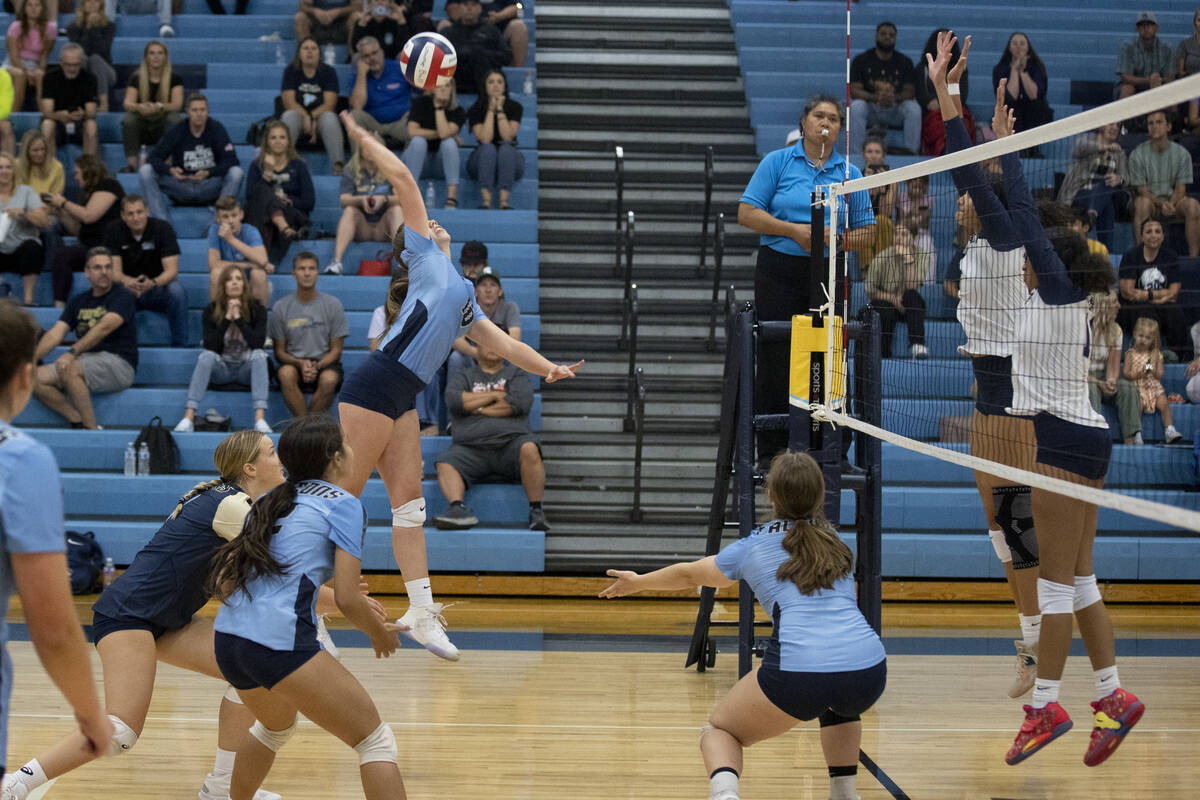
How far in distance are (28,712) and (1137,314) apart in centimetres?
758

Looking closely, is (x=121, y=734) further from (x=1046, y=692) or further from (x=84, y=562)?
(x=84, y=562)

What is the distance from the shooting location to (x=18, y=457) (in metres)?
2.49

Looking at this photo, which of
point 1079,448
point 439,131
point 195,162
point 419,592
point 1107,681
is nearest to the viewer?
point 1079,448

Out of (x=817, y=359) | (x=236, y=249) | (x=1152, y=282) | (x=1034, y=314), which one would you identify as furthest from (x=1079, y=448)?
(x=236, y=249)

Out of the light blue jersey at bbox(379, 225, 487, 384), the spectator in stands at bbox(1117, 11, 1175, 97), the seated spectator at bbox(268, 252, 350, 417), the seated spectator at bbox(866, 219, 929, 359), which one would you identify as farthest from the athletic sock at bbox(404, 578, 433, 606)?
the spectator in stands at bbox(1117, 11, 1175, 97)

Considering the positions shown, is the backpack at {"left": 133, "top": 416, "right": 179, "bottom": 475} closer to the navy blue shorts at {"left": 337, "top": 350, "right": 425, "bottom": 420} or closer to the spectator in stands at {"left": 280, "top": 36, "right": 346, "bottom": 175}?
the spectator in stands at {"left": 280, "top": 36, "right": 346, "bottom": 175}

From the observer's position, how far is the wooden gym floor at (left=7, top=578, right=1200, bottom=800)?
4852 mm

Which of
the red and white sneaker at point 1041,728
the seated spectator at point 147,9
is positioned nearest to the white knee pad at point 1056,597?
the red and white sneaker at point 1041,728

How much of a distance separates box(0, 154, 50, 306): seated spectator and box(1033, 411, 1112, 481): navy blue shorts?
838cm

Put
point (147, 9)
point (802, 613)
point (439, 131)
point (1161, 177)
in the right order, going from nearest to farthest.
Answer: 1. point (802, 613)
2. point (1161, 177)
3. point (439, 131)
4. point (147, 9)

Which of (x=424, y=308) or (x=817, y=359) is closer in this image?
(x=424, y=308)

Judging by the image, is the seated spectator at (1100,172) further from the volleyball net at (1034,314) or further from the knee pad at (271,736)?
the knee pad at (271,736)

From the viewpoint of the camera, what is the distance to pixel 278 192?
9.98 meters

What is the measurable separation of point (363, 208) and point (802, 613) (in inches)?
280
